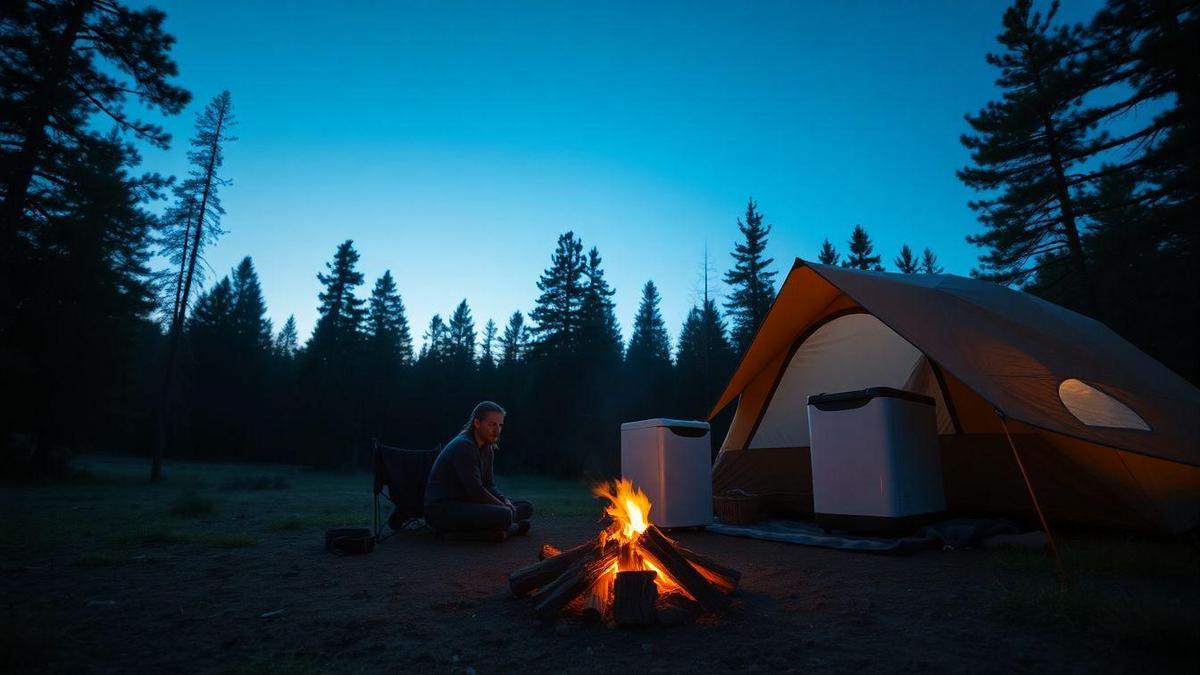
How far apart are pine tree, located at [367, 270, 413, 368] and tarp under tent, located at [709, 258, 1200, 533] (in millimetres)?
28885

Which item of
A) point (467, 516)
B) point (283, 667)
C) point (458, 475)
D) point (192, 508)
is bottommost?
point (192, 508)

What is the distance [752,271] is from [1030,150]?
15.0 m

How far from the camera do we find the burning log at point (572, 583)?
270 cm

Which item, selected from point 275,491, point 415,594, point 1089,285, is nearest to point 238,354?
point 275,491

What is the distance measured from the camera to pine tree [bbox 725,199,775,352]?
2641cm

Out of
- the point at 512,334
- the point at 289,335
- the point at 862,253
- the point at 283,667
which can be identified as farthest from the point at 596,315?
the point at 289,335

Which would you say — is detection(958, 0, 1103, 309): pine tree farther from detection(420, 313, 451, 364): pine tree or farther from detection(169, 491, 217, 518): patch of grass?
detection(420, 313, 451, 364): pine tree

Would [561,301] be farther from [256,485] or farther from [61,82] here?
[61,82]

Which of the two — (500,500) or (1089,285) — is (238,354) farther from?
(1089,285)

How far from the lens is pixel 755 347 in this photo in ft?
21.6

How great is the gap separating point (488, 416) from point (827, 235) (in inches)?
1086

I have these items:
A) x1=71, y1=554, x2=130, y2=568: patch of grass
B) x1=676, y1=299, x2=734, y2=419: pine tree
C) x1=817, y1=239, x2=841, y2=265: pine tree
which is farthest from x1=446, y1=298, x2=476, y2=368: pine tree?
x1=71, y1=554, x2=130, y2=568: patch of grass

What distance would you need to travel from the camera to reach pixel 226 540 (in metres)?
4.94

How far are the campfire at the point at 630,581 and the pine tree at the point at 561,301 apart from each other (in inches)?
924
